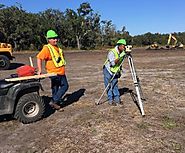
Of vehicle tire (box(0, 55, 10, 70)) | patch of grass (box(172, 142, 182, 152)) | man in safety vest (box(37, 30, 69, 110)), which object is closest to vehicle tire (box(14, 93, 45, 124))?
man in safety vest (box(37, 30, 69, 110))

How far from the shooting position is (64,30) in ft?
186

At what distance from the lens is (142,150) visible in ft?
16.6

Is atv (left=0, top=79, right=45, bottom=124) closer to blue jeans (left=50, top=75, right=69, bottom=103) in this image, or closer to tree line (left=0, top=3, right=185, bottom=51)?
blue jeans (left=50, top=75, right=69, bottom=103)

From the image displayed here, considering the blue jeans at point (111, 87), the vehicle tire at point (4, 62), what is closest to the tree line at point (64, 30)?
the vehicle tire at point (4, 62)

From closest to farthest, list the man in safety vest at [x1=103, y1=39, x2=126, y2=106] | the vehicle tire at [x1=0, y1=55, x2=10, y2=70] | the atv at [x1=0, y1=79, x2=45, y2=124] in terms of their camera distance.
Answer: the atv at [x1=0, y1=79, x2=45, y2=124], the man in safety vest at [x1=103, y1=39, x2=126, y2=106], the vehicle tire at [x1=0, y1=55, x2=10, y2=70]

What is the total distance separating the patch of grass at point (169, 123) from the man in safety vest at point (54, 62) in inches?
95.2

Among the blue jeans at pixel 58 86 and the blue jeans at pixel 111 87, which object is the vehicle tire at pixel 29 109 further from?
the blue jeans at pixel 111 87

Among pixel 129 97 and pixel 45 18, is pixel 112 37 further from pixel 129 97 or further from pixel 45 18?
pixel 129 97

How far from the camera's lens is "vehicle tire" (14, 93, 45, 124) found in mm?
6617

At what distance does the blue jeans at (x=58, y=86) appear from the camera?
24.4ft

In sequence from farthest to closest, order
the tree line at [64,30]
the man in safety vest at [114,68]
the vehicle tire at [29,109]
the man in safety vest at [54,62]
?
the tree line at [64,30] < the man in safety vest at [114,68] < the man in safety vest at [54,62] < the vehicle tire at [29,109]

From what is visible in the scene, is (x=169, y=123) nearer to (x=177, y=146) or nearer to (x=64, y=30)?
(x=177, y=146)

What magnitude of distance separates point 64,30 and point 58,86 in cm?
5005

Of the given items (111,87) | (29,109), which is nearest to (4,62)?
(111,87)
